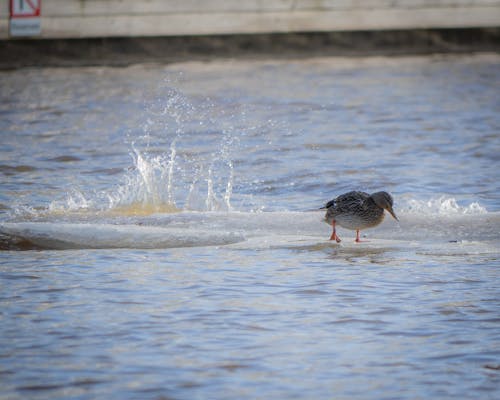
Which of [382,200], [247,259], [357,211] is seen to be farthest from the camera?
[382,200]

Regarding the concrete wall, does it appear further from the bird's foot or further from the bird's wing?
the bird's foot

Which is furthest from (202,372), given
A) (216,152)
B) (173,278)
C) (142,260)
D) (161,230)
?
(216,152)

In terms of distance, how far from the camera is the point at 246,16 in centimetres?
2291

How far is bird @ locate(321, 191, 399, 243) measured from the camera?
8273 mm

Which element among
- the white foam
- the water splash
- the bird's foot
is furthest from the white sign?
the bird's foot

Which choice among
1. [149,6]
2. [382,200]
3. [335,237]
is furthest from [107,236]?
[149,6]

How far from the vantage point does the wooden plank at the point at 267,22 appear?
2270cm

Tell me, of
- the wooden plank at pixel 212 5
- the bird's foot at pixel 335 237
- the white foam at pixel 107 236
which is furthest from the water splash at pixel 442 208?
the wooden plank at pixel 212 5

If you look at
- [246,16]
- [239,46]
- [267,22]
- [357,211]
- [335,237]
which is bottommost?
[335,237]

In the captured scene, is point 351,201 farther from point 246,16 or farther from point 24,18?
point 24,18

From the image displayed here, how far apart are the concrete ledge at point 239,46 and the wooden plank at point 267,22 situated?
21cm

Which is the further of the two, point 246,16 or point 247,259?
point 246,16

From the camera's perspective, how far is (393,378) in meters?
5.19

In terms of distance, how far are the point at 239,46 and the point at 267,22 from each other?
83cm
